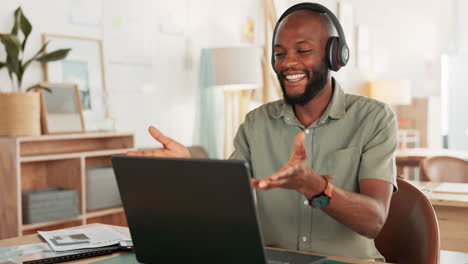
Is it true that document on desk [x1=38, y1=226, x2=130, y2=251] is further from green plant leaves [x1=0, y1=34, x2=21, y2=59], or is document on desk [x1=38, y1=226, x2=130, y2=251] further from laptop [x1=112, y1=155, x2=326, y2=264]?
green plant leaves [x1=0, y1=34, x2=21, y2=59]

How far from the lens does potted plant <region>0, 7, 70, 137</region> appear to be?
3756 millimetres

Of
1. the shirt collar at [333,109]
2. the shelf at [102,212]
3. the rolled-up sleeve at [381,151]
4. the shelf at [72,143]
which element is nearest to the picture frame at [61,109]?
the shelf at [72,143]

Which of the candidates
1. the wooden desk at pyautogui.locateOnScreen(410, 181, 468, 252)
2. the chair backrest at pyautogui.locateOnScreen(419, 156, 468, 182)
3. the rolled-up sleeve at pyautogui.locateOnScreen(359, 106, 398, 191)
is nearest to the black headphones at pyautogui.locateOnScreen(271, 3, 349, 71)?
the rolled-up sleeve at pyautogui.locateOnScreen(359, 106, 398, 191)

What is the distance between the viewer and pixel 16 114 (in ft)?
12.3

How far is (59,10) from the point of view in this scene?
440 cm

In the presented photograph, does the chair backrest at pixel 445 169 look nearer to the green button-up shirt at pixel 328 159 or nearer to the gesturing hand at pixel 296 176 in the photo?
the green button-up shirt at pixel 328 159

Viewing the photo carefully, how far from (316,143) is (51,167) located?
2.82 metres

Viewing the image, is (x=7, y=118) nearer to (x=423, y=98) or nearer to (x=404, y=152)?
(x=404, y=152)

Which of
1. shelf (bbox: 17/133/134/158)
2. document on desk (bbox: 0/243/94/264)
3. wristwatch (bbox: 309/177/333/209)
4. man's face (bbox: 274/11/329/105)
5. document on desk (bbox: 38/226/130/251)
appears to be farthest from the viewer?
shelf (bbox: 17/133/134/158)

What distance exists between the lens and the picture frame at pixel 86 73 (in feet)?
14.3

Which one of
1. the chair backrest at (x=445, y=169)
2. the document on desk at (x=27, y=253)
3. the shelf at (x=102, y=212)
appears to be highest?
the document on desk at (x=27, y=253)

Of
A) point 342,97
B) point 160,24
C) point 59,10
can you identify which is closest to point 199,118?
point 160,24

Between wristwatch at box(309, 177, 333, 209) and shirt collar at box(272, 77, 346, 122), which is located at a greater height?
shirt collar at box(272, 77, 346, 122)

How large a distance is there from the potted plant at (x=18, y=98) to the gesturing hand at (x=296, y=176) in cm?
288
